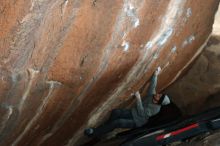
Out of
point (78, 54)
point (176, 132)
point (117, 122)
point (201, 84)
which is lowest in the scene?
point (176, 132)

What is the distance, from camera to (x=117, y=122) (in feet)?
13.3

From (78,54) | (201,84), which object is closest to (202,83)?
(201,84)

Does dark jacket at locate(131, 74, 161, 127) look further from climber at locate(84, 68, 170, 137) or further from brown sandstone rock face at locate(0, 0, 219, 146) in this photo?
brown sandstone rock face at locate(0, 0, 219, 146)

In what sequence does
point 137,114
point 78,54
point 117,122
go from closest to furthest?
point 78,54
point 117,122
point 137,114

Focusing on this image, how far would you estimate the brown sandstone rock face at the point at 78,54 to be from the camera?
2611mm

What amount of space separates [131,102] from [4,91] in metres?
1.73

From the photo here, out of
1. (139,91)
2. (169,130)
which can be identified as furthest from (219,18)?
(169,130)

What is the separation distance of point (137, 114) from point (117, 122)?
0.26 metres

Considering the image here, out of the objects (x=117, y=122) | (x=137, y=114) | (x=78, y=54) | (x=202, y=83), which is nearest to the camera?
(x=78, y=54)

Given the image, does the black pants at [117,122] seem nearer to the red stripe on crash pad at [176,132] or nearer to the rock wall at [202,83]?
the red stripe on crash pad at [176,132]

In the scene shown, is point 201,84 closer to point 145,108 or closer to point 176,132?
point 145,108

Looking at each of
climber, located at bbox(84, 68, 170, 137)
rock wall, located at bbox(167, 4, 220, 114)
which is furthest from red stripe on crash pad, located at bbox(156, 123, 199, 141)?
rock wall, located at bbox(167, 4, 220, 114)

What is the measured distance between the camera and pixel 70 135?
412cm

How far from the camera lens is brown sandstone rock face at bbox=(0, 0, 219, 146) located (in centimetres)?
261
